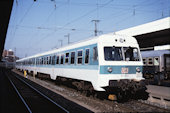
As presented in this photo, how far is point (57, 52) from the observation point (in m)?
15.3

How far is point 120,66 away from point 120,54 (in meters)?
0.68

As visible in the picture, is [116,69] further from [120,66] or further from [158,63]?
[158,63]

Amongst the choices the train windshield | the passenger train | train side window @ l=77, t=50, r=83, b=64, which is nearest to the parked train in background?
the train windshield

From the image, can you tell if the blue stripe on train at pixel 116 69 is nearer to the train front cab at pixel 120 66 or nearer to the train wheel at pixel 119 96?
the train front cab at pixel 120 66

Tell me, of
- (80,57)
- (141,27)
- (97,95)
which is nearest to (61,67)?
(80,57)

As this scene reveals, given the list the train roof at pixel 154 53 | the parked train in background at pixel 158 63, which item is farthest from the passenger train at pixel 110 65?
the train roof at pixel 154 53

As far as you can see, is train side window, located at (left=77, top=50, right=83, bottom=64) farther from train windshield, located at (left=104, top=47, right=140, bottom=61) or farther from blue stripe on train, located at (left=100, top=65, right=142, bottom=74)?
blue stripe on train, located at (left=100, top=65, right=142, bottom=74)

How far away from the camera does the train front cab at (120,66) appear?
8352 millimetres

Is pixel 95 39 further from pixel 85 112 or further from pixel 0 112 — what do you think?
pixel 0 112

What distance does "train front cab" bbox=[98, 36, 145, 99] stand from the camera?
8.35 meters

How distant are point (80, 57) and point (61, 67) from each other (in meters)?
3.38

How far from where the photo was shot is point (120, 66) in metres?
8.83

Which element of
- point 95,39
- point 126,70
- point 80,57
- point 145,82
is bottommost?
point 145,82

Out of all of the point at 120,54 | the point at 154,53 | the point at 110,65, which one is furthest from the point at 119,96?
the point at 154,53
